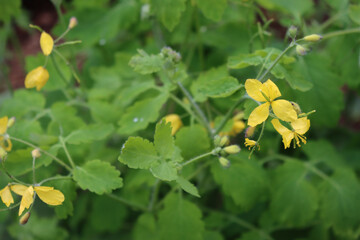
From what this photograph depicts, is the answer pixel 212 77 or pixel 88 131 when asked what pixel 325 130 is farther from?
pixel 88 131

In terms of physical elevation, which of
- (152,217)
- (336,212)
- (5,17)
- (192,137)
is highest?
(5,17)

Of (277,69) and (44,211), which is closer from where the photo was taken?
(277,69)

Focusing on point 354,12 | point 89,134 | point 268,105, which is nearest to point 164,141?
point 268,105

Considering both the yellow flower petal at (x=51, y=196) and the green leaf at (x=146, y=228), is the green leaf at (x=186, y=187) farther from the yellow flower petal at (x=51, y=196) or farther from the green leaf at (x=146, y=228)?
the green leaf at (x=146, y=228)

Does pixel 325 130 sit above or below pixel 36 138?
below

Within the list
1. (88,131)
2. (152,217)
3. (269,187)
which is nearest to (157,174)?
(88,131)

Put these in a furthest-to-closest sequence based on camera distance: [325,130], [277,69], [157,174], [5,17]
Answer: [325,130]
[5,17]
[277,69]
[157,174]

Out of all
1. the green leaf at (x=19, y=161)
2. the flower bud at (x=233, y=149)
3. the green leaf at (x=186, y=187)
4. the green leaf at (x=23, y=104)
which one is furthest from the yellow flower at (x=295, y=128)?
the green leaf at (x=23, y=104)

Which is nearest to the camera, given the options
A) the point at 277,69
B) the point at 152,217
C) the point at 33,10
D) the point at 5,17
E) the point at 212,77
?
the point at 277,69
